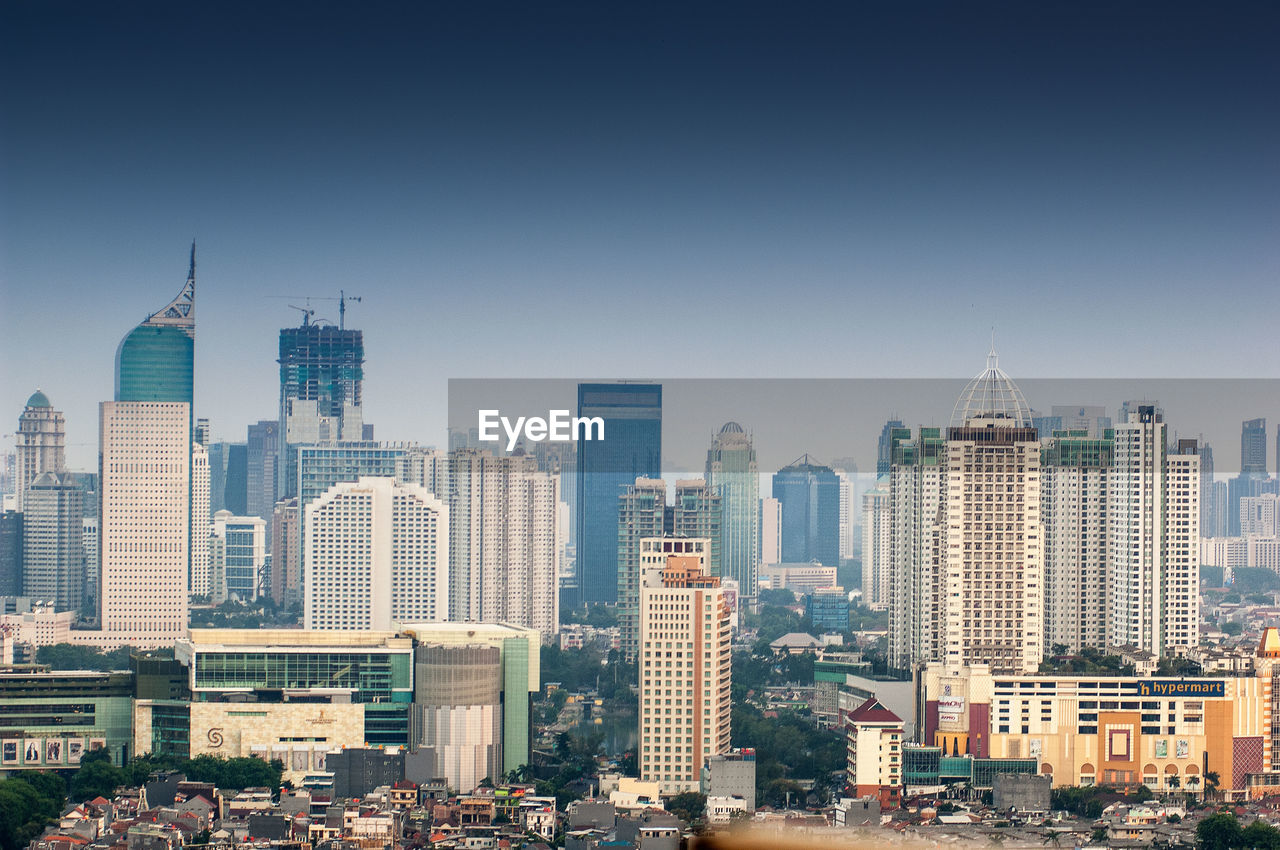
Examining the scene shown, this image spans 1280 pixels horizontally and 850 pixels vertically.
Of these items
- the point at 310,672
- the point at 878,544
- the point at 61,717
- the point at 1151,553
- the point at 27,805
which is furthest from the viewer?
the point at 878,544

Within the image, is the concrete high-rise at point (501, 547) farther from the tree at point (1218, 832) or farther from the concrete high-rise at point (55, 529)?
the tree at point (1218, 832)

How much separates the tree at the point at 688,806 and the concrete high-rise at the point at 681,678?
0.24 meters

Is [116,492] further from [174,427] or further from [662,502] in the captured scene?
[662,502]

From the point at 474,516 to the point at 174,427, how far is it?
12.0 feet

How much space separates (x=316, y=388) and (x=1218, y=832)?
12.4m

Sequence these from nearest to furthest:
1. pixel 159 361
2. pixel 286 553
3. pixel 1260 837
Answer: pixel 1260 837 < pixel 286 553 < pixel 159 361

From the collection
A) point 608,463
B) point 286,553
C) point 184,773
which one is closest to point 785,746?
point 608,463

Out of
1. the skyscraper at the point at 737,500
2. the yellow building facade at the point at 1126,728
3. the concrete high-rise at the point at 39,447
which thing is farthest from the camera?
the concrete high-rise at the point at 39,447

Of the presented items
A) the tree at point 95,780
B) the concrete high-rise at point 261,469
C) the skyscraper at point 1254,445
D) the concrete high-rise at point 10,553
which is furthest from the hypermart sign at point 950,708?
the concrete high-rise at point 261,469

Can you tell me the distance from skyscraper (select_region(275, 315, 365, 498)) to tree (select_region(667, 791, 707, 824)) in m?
8.32

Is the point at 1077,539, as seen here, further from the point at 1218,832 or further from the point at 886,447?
the point at 1218,832

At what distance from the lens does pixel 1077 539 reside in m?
9.01

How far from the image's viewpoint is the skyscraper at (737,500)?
7672mm

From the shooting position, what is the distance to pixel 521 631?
26.1ft
